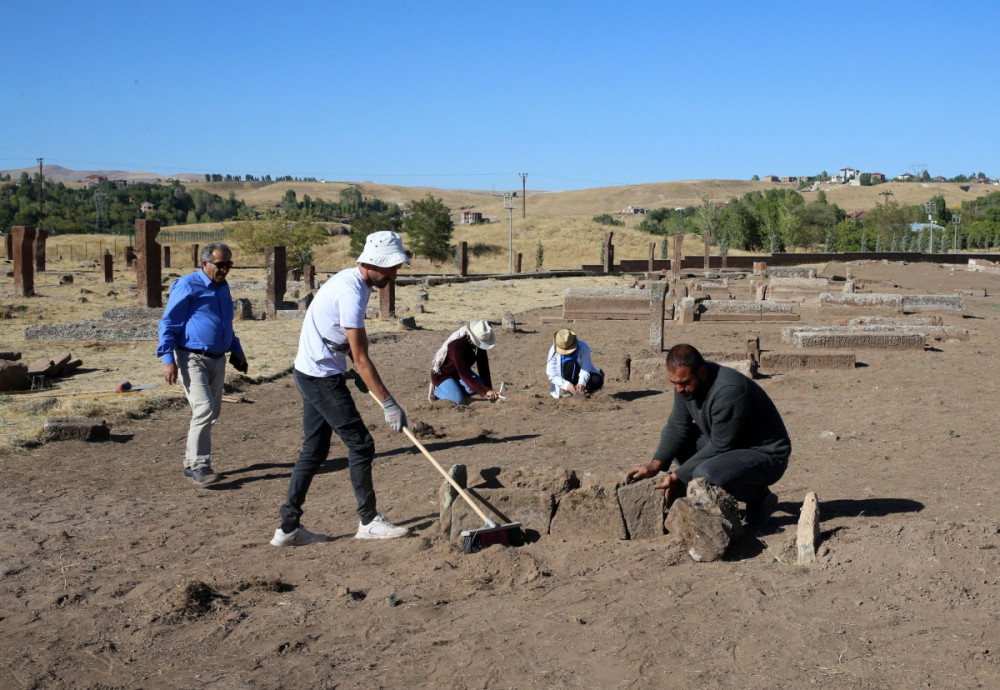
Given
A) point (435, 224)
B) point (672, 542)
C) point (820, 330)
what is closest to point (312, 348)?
point (672, 542)

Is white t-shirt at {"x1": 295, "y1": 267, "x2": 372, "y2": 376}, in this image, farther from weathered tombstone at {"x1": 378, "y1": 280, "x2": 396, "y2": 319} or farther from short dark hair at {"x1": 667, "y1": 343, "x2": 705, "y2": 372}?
weathered tombstone at {"x1": 378, "y1": 280, "x2": 396, "y2": 319}

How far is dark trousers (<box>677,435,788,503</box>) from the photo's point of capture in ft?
16.8

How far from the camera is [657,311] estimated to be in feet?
46.0

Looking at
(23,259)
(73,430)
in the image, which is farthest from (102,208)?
(73,430)

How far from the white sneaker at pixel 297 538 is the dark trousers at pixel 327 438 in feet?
0.14

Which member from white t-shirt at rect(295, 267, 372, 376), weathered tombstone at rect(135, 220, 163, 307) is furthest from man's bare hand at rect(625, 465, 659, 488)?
weathered tombstone at rect(135, 220, 163, 307)

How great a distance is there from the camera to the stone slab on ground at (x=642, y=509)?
5223mm

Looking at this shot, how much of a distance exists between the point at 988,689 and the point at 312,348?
12.0ft

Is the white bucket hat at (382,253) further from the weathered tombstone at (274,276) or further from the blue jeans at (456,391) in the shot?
the weathered tombstone at (274,276)

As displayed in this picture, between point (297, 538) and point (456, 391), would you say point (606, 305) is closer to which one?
point (456, 391)

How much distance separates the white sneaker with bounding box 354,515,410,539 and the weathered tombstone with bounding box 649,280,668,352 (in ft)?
28.4

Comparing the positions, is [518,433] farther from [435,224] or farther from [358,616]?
[435,224]

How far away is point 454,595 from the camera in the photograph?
15.0ft

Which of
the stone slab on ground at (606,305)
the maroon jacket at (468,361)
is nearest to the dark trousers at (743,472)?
the maroon jacket at (468,361)
